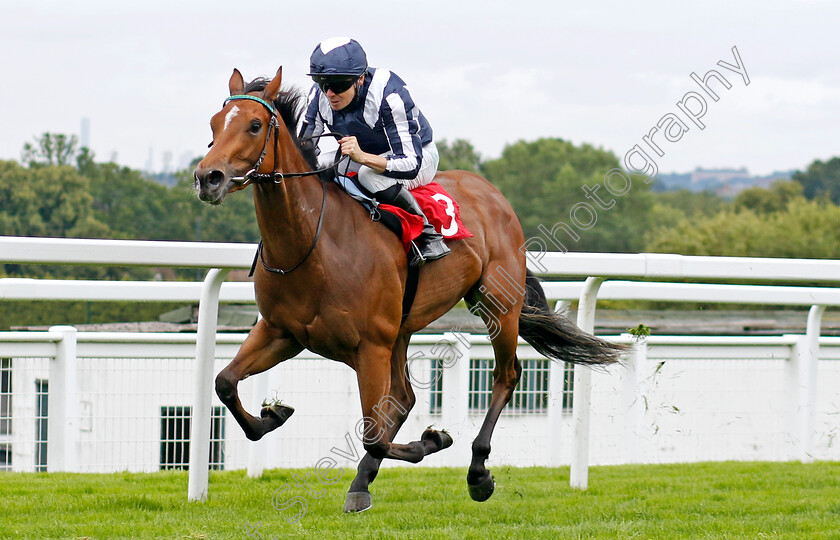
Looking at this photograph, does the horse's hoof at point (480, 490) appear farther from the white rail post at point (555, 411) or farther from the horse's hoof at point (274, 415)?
the white rail post at point (555, 411)

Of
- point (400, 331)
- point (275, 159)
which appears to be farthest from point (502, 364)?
point (275, 159)

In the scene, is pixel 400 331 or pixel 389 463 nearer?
pixel 400 331

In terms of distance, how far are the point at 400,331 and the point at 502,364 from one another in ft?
2.52

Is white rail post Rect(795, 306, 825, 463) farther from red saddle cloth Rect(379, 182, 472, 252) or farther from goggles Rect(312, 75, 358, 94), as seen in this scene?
goggles Rect(312, 75, 358, 94)

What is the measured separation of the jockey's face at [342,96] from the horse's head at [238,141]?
0.32m

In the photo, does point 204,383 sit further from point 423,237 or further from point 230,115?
point 230,115

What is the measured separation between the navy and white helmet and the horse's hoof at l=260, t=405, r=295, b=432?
57.1 inches

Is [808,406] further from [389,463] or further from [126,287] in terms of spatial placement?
[126,287]

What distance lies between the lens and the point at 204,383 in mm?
4328

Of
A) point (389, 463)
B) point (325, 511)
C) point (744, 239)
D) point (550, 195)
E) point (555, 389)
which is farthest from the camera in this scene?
Answer: point (550, 195)

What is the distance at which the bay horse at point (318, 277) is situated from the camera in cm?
360

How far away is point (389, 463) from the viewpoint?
681 centimetres

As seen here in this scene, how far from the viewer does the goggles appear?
3.98 meters

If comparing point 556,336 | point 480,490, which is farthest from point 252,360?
point 556,336
